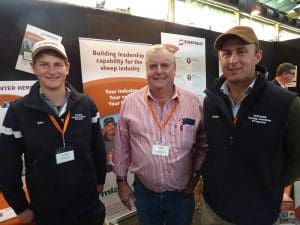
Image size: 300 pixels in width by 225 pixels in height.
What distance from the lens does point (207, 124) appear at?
1.57 m

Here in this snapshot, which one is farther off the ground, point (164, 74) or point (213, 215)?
point (164, 74)

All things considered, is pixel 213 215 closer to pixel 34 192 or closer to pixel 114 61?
pixel 34 192

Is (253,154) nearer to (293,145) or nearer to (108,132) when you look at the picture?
(293,145)

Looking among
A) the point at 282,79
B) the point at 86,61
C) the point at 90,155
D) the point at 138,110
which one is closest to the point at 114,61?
the point at 86,61

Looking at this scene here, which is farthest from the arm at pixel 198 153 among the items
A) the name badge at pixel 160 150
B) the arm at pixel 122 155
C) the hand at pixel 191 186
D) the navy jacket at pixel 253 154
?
the arm at pixel 122 155

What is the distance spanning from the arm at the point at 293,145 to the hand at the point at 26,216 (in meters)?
1.46

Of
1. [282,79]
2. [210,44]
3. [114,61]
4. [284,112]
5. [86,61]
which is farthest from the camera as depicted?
[282,79]

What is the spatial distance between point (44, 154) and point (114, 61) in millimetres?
1720

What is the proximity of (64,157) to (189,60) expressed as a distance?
2.92 meters

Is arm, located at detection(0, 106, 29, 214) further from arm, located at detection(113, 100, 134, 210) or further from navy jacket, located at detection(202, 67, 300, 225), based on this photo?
navy jacket, located at detection(202, 67, 300, 225)

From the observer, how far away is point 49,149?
1.49 metres

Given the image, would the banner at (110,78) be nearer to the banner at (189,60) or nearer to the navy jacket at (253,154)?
the banner at (189,60)

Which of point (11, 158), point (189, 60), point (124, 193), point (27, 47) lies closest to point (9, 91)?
point (27, 47)

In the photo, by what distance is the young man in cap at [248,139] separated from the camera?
1.36m
